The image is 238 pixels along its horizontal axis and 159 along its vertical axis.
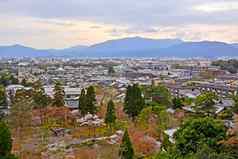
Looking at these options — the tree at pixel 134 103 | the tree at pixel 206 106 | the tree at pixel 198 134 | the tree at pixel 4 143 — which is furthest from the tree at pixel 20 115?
the tree at pixel 198 134

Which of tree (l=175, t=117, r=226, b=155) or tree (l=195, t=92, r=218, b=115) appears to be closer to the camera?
tree (l=175, t=117, r=226, b=155)

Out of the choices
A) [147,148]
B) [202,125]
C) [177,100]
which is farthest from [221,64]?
[202,125]

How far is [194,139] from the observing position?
10578mm

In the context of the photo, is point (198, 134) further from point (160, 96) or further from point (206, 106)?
point (160, 96)

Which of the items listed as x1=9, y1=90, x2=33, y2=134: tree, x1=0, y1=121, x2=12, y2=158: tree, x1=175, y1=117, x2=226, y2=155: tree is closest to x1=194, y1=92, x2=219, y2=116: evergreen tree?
x1=9, y1=90, x2=33, y2=134: tree

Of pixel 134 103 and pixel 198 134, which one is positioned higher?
pixel 198 134

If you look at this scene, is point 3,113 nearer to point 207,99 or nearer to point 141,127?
point 141,127

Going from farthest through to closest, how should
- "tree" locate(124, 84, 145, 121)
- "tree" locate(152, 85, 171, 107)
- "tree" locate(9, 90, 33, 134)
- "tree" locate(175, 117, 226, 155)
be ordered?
"tree" locate(152, 85, 171, 107)
"tree" locate(124, 84, 145, 121)
"tree" locate(9, 90, 33, 134)
"tree" locate(175, 117, 226, 155)

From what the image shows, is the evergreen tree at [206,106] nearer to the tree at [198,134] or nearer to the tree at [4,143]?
the tree at [198,134]

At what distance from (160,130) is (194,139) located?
855cm

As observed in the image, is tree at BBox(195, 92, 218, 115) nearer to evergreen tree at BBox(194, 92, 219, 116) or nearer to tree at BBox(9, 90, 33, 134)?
evergreen tree at BBox(194, 92, 219, 116)

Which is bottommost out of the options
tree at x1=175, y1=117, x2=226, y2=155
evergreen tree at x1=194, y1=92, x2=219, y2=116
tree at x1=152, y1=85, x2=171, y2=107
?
tree at x1=152, y1=85, x2=171, y2=107

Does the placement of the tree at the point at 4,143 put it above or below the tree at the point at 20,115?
above

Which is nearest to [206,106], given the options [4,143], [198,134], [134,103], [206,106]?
[206,106]
